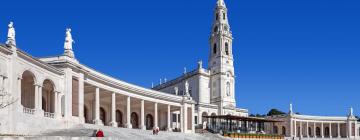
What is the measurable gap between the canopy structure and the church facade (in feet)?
11.7

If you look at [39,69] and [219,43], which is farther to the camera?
[219,43]

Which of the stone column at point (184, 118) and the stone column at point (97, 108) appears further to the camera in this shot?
the stone column at point (184, 118)

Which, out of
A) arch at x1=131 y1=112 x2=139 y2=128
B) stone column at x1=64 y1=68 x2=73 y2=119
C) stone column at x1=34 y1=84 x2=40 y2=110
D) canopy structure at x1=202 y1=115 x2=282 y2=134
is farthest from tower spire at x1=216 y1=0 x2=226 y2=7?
stone column at x1=34 y1=84 x2=40 y2=110

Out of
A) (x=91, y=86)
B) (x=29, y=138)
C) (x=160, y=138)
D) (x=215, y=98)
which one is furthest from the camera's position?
(x=215, y=98)

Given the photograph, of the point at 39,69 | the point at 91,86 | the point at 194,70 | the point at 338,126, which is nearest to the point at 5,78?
the point at 39,69

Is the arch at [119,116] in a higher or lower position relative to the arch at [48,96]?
lower

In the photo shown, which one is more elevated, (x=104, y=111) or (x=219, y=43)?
(x=219, y=43)

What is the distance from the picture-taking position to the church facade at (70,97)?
38.1 meters

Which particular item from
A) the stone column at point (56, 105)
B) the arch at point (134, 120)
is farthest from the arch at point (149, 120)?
the stone column at point (56, 105)

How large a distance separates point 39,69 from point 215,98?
185 feet

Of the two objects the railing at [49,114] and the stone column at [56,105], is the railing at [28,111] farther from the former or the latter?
the stone column at [56,105]

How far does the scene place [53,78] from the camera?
44.7m

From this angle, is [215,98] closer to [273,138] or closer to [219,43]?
[219,43]

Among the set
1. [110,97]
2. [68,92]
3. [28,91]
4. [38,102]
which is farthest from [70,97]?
[110,97]
